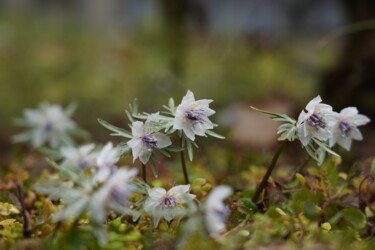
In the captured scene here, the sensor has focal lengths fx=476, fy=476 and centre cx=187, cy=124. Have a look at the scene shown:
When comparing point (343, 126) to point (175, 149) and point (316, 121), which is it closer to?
point (316, 121)

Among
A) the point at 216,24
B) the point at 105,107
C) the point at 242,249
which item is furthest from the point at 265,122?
the point at 216,24

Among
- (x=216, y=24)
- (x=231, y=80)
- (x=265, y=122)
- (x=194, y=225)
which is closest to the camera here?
(x=194, y=225)

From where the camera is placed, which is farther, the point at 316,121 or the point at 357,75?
the point at 357,75

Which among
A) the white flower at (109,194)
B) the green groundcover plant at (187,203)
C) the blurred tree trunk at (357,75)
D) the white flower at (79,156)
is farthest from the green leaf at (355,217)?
the blurred tree trunk at (357,75)

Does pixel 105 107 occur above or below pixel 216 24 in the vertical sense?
below

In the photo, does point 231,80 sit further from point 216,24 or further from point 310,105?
point 310,105

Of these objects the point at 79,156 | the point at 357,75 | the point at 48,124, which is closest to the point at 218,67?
the point at 357,75

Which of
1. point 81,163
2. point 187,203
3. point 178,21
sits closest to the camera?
point 187,203
